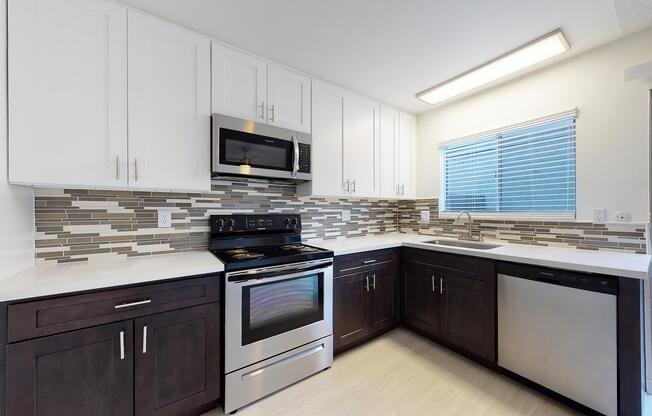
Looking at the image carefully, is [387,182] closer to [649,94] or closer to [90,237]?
[649,94]

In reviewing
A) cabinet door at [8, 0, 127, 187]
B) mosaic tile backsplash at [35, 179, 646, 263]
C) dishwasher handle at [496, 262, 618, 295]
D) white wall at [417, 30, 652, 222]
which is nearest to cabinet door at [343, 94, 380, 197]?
mosaic tile backsplash at [35, 179, 646, 263]

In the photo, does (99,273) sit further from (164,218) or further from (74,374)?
(164,218)

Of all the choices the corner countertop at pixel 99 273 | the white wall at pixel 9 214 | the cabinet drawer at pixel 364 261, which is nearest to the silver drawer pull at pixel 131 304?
the corner countertop at pixel 99 273

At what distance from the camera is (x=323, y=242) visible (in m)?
2.66

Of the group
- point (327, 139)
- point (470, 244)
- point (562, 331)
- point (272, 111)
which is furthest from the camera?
point (470, 244)

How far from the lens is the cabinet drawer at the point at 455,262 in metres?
1.98

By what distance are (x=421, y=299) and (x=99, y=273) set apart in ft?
7.99

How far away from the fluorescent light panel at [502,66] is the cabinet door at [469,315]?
5.78 feet

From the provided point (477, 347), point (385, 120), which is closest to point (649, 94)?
point (385, 120)

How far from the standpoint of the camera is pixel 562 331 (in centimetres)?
162

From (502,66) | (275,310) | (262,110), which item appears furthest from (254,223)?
(502,66)

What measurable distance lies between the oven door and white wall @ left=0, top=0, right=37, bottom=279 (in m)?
1.05

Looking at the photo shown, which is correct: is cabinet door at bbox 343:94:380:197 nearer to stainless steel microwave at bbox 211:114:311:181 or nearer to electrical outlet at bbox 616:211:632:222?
stainless steel microwave at bbox 211:114:311:181

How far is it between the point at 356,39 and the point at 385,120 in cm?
121
